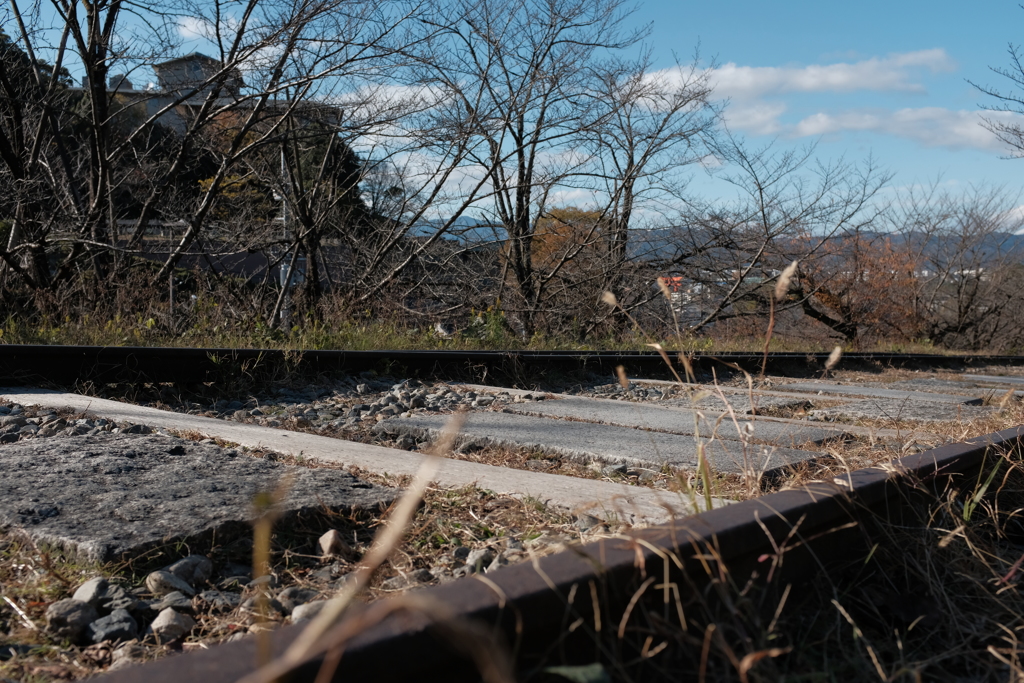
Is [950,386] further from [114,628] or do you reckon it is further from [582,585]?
[114,628]

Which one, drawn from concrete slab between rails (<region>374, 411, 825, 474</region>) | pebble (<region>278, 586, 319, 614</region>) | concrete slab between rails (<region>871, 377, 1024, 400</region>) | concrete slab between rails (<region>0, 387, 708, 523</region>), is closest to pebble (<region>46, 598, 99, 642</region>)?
pebble (<region>278, 586, 319, 614</region>)

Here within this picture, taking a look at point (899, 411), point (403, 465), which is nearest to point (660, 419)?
point (899, 411)

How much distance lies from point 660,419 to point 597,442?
2.76ft

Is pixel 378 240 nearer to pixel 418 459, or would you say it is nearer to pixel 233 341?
pixel 233 341

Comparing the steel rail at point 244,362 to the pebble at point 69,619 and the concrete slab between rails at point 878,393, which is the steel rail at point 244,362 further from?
the pebble at point 69,619

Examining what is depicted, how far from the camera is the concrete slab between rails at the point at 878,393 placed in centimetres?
548

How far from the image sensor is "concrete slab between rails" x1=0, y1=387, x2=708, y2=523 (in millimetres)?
2178

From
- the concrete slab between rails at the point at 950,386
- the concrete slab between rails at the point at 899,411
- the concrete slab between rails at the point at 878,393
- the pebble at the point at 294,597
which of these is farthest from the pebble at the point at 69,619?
the concrete slab between rails at the point at 950,386

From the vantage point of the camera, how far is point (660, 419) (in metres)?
4.07

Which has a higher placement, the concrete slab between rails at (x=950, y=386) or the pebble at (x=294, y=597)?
the pebble at (x=294, y=597)

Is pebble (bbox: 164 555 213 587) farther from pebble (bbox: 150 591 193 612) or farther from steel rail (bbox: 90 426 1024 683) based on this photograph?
steel rail (bbox: 90 426 1024 683)

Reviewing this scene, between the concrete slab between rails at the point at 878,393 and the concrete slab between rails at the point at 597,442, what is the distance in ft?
8.81

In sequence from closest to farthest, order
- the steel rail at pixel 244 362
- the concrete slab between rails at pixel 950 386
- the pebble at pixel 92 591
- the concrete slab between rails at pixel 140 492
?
the pebble at pixel 92 591
the concrete slab between rails at pixel 140 492
the steel rail at pixel 244 362
the concrete slab between rails at pixel 950 386

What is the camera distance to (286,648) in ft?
2.94
